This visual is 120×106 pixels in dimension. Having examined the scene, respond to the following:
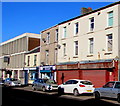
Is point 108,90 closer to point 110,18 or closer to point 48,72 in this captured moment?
point 110,18

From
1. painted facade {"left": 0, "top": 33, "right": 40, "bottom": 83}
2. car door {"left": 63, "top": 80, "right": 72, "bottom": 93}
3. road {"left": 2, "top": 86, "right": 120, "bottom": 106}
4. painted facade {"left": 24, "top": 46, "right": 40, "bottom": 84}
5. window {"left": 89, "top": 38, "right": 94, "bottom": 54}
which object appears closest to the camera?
road {"left": 2, "top": 86, "right": 120, "bottom": 106}

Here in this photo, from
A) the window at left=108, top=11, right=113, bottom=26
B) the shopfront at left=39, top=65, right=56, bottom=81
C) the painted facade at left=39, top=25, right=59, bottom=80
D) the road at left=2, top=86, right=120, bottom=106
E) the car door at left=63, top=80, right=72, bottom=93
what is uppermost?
the window at left=108, top=11, right=113, bottom=26

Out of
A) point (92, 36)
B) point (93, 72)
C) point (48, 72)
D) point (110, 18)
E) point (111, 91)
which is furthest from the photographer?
point (48, 72)

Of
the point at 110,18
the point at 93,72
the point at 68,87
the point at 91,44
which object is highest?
the point at 110,18

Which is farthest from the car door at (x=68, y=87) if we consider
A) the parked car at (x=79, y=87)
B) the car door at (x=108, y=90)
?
the car door at (x=108, y=90)

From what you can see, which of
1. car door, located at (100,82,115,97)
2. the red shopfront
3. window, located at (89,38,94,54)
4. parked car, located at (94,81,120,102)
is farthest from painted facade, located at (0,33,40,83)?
car door, located at (100,82,115,97)

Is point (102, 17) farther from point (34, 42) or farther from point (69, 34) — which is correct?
point (34, 42)

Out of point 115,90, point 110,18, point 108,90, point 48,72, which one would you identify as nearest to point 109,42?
point 110,18

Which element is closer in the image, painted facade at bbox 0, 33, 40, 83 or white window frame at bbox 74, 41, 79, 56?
white window frame at bbox 74, 41, 79, 56

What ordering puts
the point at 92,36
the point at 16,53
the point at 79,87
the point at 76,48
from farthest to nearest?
the point at 16,53
the point at 76,48
the point at 92,36
the point at 79,87

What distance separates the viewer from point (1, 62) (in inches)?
2138

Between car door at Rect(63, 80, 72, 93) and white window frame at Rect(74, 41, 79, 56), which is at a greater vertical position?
white window frame at Rect(74, 41, 79, 56)

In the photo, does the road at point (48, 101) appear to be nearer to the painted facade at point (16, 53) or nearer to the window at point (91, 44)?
the window at point (91, 44)

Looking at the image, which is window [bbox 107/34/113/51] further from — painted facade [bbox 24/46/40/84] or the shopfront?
painted facade [bbox 24/46/40/84]
